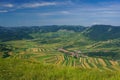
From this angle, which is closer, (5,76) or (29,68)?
(5,76)

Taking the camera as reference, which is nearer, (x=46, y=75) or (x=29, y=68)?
(x=46, y=75)

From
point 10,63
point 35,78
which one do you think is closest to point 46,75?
point 35,78

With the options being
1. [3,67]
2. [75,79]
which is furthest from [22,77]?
[75,79]

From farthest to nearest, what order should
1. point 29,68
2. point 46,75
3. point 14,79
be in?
point 29,68, point 46,75, point 14,79

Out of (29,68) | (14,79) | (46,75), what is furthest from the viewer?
(29,68)

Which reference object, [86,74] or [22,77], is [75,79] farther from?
Result: [22,77]

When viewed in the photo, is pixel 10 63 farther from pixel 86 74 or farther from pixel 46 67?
pixel 86 74

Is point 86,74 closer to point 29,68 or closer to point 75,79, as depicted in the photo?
point 75,79

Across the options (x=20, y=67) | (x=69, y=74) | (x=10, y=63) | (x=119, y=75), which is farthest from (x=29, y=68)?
(x=119, y=75)
